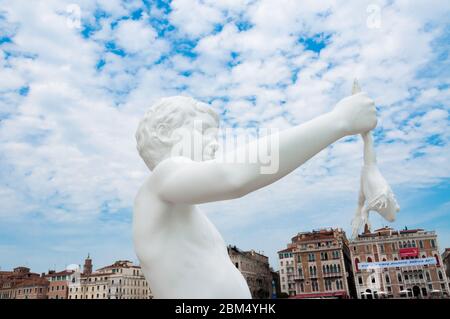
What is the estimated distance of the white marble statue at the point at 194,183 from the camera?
1.47 metres

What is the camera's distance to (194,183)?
149 centimetres

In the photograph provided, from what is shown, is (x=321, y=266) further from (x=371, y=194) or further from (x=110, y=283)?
(x=371, y=194)

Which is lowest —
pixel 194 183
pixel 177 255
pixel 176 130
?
pixel 177 255

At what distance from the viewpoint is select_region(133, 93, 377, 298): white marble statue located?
147 cm

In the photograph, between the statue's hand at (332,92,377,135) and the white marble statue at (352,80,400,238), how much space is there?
10cm

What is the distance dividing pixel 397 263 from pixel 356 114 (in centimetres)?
5464

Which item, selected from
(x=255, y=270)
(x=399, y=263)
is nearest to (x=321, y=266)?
(x=399, y=263)

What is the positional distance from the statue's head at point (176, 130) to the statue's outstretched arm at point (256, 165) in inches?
11.3

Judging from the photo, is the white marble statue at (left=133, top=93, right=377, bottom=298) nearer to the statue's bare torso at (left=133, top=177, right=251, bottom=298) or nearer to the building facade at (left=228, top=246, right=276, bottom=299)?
the statue's bare torso at (left=133, top=177, right=251, bottom=298)

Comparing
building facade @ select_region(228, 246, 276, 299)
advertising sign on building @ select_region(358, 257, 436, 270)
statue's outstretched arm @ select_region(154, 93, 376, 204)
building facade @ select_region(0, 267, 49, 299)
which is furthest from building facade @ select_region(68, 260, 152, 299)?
statue's outstretched arm @ select_region(154, 93, 376, 204)
